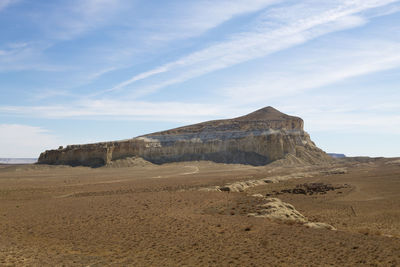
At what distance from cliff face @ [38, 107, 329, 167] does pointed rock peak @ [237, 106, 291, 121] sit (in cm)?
367

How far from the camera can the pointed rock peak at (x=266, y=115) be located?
348ft

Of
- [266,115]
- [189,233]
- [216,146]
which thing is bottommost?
[189,233]

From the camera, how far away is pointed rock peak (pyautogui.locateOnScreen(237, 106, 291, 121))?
348 ft

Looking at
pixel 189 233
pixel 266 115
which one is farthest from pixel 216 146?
pixel 189 233

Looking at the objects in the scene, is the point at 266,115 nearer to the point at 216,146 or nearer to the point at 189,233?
the point at 216,146

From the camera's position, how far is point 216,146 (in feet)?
303

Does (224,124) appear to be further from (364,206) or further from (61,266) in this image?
(61,266)

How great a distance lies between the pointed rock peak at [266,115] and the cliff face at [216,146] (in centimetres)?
367

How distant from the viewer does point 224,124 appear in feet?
334

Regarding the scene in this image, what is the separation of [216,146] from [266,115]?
27.2 m

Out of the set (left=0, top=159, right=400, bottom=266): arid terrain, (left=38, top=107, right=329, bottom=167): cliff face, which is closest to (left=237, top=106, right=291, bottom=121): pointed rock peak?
(left=38, top=107, right=329, bottom=167): cliff face

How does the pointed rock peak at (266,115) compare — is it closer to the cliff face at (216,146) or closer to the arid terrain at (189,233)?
the cliff face at (216,146)

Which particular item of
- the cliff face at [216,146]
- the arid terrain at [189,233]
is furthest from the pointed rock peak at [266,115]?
the arid terrain at [189,233]

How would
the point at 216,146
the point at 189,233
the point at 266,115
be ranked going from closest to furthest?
1. the point at 189,233
2. the point at 216,146
3. the point at 266,115
